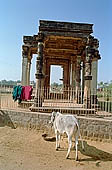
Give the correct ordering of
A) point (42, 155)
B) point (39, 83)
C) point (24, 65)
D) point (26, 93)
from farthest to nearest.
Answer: point (24, 65) → point (26, 93) → point (39, 83) → point (42, 155)

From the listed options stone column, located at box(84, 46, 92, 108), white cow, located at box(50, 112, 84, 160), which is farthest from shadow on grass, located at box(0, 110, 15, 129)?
stone column, located at box(84, 46, 92, 108)

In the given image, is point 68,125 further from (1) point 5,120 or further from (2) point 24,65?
(2) point 24,65

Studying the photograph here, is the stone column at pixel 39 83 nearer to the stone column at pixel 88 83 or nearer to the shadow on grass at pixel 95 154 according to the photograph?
the stone column at pixel 88 83

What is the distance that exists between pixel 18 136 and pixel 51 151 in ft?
6.11

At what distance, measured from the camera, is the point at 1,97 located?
31.9 ft

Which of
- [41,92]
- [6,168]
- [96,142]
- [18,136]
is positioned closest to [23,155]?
[6,168]

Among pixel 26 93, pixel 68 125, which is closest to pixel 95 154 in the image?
pixel 68 125

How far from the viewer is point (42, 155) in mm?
5328

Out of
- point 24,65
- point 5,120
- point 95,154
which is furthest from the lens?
point 24,65

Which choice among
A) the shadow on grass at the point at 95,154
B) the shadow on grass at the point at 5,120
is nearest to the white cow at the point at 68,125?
the shadow on grass at the point at 95,154

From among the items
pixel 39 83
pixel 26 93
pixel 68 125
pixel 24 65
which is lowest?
pixel 68 125

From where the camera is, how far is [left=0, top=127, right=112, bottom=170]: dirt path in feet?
15.3

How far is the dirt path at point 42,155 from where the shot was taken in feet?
15.3

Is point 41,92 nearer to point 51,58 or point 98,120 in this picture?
point 98,120
